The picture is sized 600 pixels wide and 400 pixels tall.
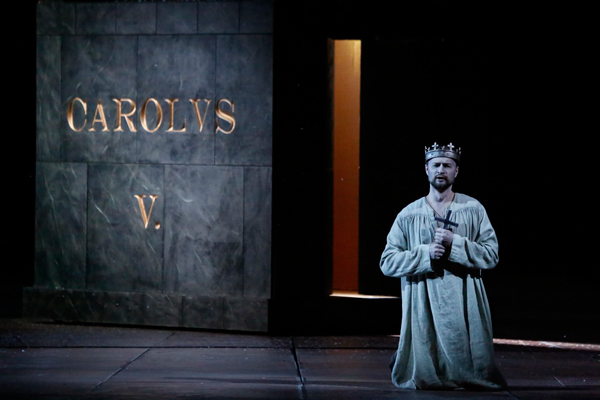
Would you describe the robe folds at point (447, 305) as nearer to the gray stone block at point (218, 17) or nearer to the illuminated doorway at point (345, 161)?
the illuminated doorway at point (345, 161)

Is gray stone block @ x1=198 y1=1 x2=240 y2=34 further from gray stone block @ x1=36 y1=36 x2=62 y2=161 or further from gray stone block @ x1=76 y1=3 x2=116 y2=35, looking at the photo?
gray stone block @ x1=36 y1=36 x2=62 y2=161

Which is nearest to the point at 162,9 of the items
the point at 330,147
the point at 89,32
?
the point at 89,32

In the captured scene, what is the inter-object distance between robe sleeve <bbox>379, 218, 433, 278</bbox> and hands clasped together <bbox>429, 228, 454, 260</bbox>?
9 centimetres

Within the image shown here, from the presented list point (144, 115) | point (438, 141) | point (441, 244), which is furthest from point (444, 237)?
point (144, 115)

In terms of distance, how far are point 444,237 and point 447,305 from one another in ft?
1.75

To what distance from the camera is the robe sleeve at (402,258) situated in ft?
26.4

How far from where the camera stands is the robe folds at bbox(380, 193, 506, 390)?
799 centimetres

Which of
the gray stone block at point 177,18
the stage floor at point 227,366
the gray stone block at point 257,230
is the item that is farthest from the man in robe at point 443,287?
the gray stone block at point 177,18

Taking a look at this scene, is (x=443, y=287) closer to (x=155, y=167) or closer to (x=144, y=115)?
(x=155, y=167)

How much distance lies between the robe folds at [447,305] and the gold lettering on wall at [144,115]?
355 cm

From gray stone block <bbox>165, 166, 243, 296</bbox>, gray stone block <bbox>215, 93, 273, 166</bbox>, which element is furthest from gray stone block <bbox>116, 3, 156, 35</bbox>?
gray stone block <bbox>165, 166, 243, 296</bbox>

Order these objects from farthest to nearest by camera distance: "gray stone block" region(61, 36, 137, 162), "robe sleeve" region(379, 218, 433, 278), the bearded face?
"gray stone block" region(61, 36, 137, 162), the bearded face, "robe sleeve" region(379, 218, 433, 278)

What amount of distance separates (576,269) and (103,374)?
11.3 meters

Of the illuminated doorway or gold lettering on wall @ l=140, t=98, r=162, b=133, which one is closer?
gold lettering on wall @ l=140, t=98, r=162, b=133
